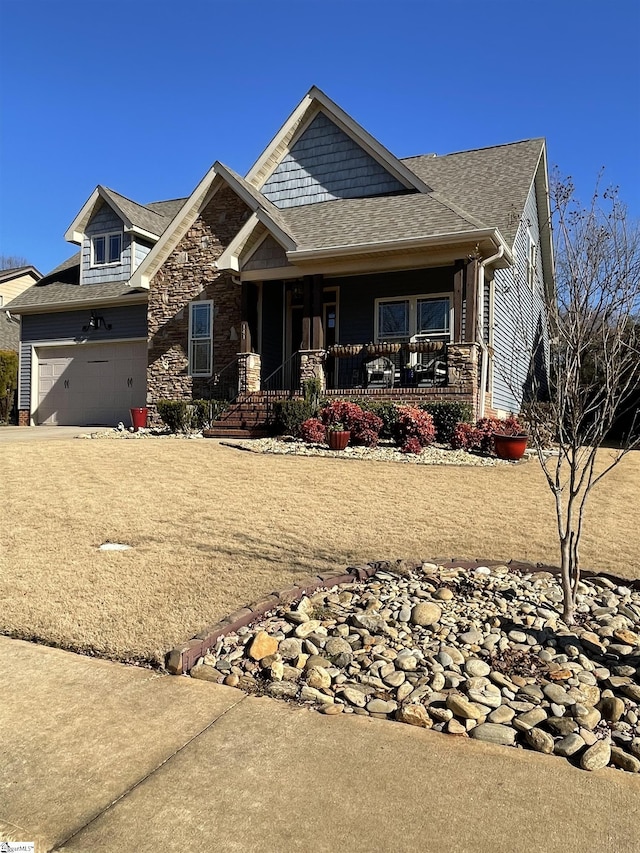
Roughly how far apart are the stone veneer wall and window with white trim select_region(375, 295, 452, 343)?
3758 mm

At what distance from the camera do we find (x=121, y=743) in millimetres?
2447

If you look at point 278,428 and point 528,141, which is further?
point 528,141

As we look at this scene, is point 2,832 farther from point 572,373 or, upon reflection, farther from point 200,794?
point 572,373

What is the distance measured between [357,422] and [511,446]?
273 centimetres

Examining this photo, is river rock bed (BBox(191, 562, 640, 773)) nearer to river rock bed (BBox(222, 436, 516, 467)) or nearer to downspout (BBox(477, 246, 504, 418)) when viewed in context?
river rock bed (BBox(222, 436, 516, 467))

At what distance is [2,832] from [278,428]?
10456 mm

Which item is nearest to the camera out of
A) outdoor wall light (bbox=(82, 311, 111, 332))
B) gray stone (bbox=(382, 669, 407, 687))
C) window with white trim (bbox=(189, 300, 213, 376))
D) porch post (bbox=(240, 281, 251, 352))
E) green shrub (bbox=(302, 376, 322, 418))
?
gray stone (bbox=(382, 669, 407, 687))

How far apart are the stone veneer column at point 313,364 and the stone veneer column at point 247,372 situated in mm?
1469

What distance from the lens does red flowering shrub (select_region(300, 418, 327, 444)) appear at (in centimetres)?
1097

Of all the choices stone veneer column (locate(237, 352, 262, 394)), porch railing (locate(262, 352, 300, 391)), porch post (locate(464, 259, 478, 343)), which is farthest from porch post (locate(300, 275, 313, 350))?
porch post (locate(464, 259, 478, 343))

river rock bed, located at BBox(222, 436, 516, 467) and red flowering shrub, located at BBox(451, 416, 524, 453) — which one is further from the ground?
red flowering shrub, located at BBox(451, 416, 524, 453)

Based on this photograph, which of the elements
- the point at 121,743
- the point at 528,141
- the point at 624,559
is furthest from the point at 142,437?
the point at 528,141

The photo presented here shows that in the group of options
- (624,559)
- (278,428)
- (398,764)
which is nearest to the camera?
(398,764)

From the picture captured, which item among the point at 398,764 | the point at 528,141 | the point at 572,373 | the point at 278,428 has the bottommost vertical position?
the point at 398,764
